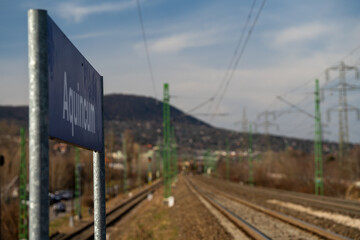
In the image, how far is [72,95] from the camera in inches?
166

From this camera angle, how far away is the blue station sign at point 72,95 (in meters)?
3.62

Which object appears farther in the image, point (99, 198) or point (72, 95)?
point (99, 198)

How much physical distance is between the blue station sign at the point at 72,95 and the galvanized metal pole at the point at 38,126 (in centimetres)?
18

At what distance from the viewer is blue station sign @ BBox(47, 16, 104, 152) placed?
362 centimetres

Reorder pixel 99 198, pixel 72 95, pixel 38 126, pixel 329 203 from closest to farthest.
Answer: pixel 38 126 < pixel 72 95 < pixel 99 198 < pixel 329 203

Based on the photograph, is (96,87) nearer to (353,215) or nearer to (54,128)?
(54,128)

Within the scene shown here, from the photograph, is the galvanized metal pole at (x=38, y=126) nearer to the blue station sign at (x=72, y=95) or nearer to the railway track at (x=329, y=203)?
the blue station sign at (x=72, y=95)

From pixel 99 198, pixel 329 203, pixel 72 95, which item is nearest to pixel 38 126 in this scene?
pixel 72 95

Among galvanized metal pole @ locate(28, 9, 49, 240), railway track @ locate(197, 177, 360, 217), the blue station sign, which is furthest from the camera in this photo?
railway track @ locate(197, 177, 360, 217)

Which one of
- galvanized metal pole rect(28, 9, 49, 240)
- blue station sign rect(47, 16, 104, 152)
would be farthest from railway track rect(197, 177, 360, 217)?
galvanized metal pole rect(28, 9, 49, 240)

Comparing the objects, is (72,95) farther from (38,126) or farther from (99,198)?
(99,198)

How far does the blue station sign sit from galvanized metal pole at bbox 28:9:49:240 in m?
0.18

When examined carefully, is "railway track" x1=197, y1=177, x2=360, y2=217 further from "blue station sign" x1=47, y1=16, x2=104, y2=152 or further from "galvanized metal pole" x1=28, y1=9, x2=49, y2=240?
"galvanized metal pole" x1=28, y1=9, x2=49, y2=240

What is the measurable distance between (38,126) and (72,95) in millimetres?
998
